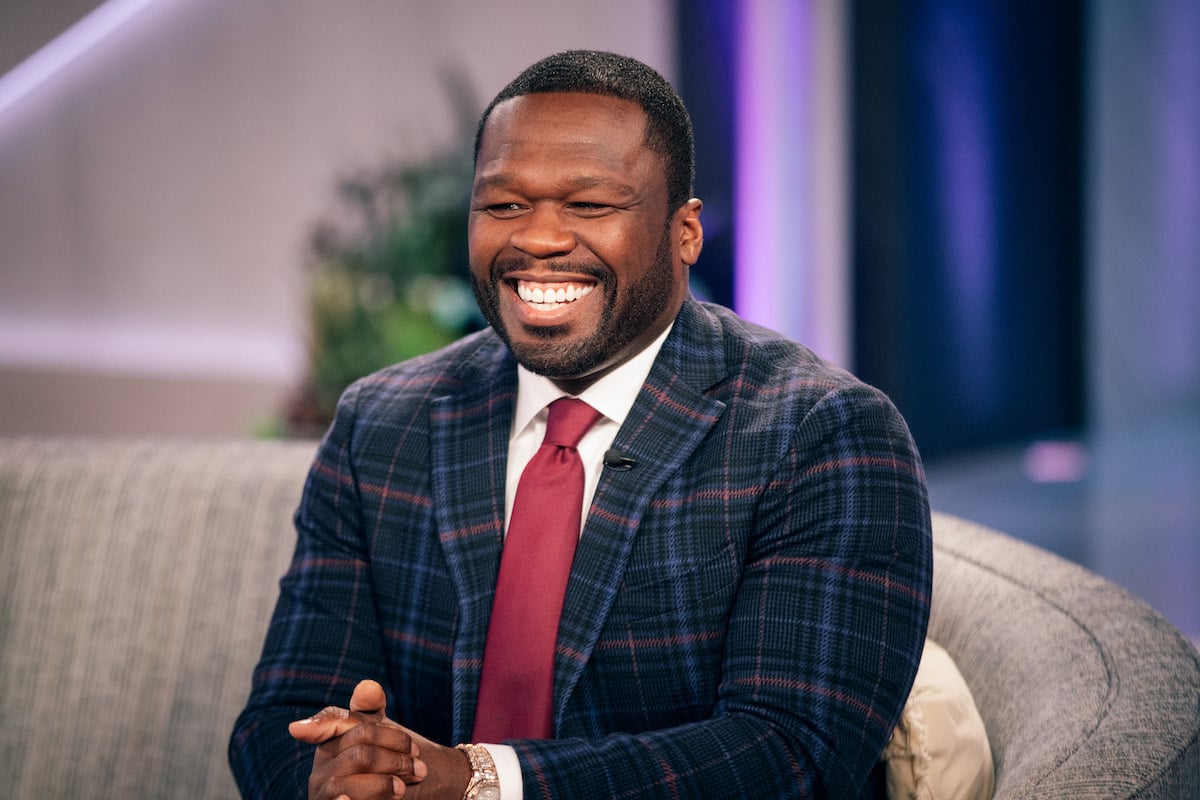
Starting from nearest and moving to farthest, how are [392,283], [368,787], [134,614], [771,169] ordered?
[368,787], [134,614], [392,283], [771,169]

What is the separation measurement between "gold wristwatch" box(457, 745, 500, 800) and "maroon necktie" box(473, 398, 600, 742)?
198mm

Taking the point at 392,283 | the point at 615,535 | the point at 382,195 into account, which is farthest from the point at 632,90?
the point at 382,195

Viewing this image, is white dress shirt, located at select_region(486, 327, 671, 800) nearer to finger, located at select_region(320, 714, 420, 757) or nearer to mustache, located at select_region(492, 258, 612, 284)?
mustache, located at select_region(492, 258, 612, 284)

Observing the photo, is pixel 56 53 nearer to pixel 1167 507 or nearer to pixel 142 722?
pixel 142 722

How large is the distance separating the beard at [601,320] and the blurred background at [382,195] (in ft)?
9.60

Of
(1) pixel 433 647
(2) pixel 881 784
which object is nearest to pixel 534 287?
(1) pixel 433 647

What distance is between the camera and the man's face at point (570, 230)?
1433mm

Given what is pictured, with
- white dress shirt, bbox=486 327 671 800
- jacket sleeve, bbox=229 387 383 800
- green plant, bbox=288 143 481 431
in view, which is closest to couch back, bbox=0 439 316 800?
jacket sleeve, bbox=229 387 383 800

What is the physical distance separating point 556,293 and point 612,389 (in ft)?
0.48

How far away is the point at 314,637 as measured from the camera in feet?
5.05

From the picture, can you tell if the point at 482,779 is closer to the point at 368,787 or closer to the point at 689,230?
the point at 368,787

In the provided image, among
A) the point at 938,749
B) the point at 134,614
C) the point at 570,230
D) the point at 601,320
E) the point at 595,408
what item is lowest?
the point at 134,614

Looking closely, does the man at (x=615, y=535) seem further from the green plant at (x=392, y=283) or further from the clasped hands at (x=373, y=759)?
the green plant at (x=392, y=283)

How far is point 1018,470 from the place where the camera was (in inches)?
248
